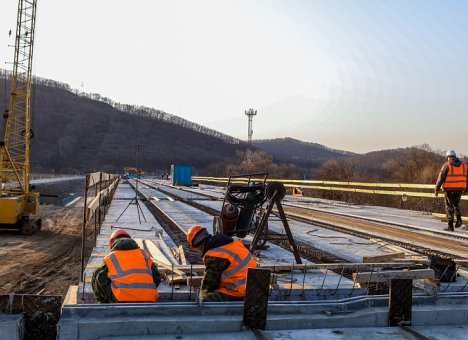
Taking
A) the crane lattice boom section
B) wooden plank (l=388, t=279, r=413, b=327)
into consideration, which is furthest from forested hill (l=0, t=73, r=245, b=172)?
wooden plank (l=388, t=279, r=413, b=327)

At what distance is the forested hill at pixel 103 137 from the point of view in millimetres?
134250

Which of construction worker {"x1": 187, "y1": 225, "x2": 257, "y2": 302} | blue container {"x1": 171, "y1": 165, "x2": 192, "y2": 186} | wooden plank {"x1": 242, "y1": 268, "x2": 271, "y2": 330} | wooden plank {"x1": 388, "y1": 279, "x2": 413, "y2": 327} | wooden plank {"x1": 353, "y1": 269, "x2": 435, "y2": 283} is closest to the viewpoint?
wooden plank {"x1": 242, "y1": 268, "x2": 271, "y2": 330}

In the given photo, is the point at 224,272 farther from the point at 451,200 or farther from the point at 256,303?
the point at 451,200

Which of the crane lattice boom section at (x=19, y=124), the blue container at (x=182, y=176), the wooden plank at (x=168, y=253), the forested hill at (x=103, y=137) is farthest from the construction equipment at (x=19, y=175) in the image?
the forested hill at (x=103, y=137)

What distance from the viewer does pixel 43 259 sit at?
1209 cm

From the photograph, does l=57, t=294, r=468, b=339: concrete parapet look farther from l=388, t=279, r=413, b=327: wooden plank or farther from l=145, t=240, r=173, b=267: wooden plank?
l=145, t=240, r=173, b=267: wooden plank

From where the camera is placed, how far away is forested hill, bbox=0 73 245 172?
134250mm

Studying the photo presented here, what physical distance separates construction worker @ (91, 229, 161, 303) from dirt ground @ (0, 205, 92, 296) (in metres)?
4.16

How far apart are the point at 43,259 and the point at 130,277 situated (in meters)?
8.83

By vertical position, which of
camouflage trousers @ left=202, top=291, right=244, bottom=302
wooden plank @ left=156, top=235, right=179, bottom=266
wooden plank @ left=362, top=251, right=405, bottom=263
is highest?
wooden plank @ left=362, top=251, right=405, bottom=263

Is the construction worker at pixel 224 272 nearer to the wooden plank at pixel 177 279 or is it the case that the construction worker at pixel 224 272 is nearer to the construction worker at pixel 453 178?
the wooden plank at pixel 177 279

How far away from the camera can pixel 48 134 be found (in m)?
140

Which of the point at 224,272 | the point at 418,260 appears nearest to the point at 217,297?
the point at 224,272

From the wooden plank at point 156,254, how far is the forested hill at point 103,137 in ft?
381
